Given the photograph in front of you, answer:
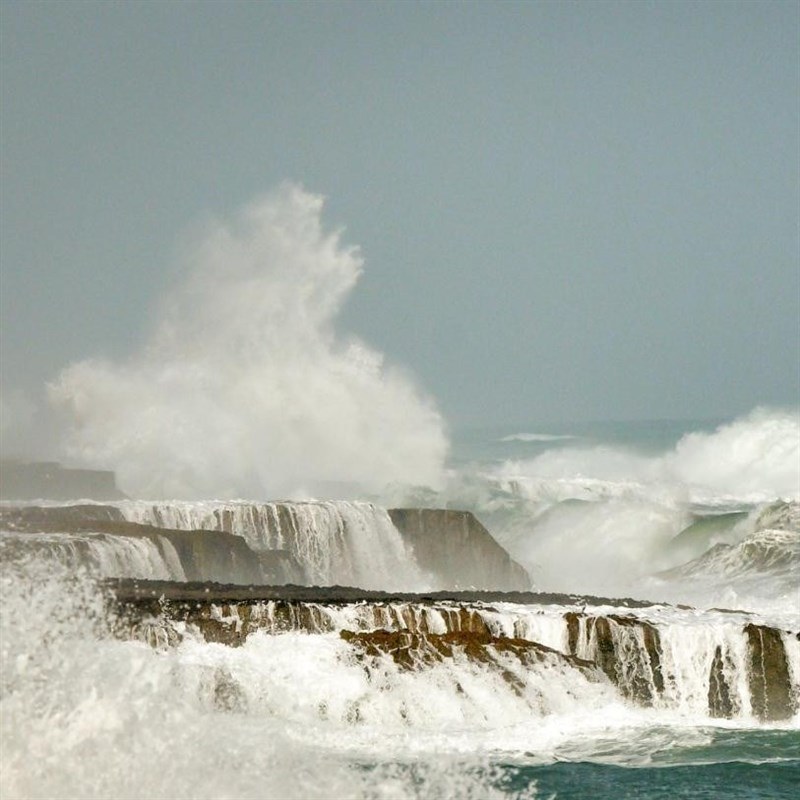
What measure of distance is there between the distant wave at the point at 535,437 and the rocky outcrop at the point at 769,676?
339ft

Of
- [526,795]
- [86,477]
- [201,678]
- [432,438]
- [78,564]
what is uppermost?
[432,438]

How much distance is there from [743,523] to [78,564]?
1163 inches

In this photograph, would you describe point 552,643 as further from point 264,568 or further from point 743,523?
point 743,523

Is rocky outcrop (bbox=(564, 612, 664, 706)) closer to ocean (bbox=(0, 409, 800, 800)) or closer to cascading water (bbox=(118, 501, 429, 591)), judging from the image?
ocean (bbox=(0, 409, 800, 800))

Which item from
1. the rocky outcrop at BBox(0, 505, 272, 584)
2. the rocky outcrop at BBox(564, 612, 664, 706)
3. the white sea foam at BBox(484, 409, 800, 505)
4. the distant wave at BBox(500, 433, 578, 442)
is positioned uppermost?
the distant wave at BBox(500, 433, 578, 442)

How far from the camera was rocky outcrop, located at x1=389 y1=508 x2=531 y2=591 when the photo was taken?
34312mm

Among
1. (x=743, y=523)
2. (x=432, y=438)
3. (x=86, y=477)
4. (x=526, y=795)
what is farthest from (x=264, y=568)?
(x=432, y=438)

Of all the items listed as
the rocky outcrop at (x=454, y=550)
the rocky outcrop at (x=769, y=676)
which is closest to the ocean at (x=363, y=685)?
the rocky outcrop at (x=769, y=676)

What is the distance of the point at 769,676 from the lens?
21.0 m

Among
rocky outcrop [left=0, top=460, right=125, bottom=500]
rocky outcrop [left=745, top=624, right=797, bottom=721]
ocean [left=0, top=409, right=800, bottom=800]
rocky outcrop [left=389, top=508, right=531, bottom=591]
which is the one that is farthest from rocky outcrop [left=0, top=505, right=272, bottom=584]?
rocky outcrop [left=745, top=624, right=797, bottom=721]

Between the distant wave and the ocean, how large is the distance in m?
91.2

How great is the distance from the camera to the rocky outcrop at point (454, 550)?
113 ft

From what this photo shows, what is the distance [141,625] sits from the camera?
1984cm

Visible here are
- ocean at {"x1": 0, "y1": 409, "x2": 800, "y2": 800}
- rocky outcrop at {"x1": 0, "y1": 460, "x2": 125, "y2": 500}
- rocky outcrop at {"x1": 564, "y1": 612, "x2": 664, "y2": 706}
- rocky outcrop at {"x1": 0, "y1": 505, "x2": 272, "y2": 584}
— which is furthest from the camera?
rocky outcrop at {"x1": 0, "y1": 460, "x2": 125, "y2": 500}
